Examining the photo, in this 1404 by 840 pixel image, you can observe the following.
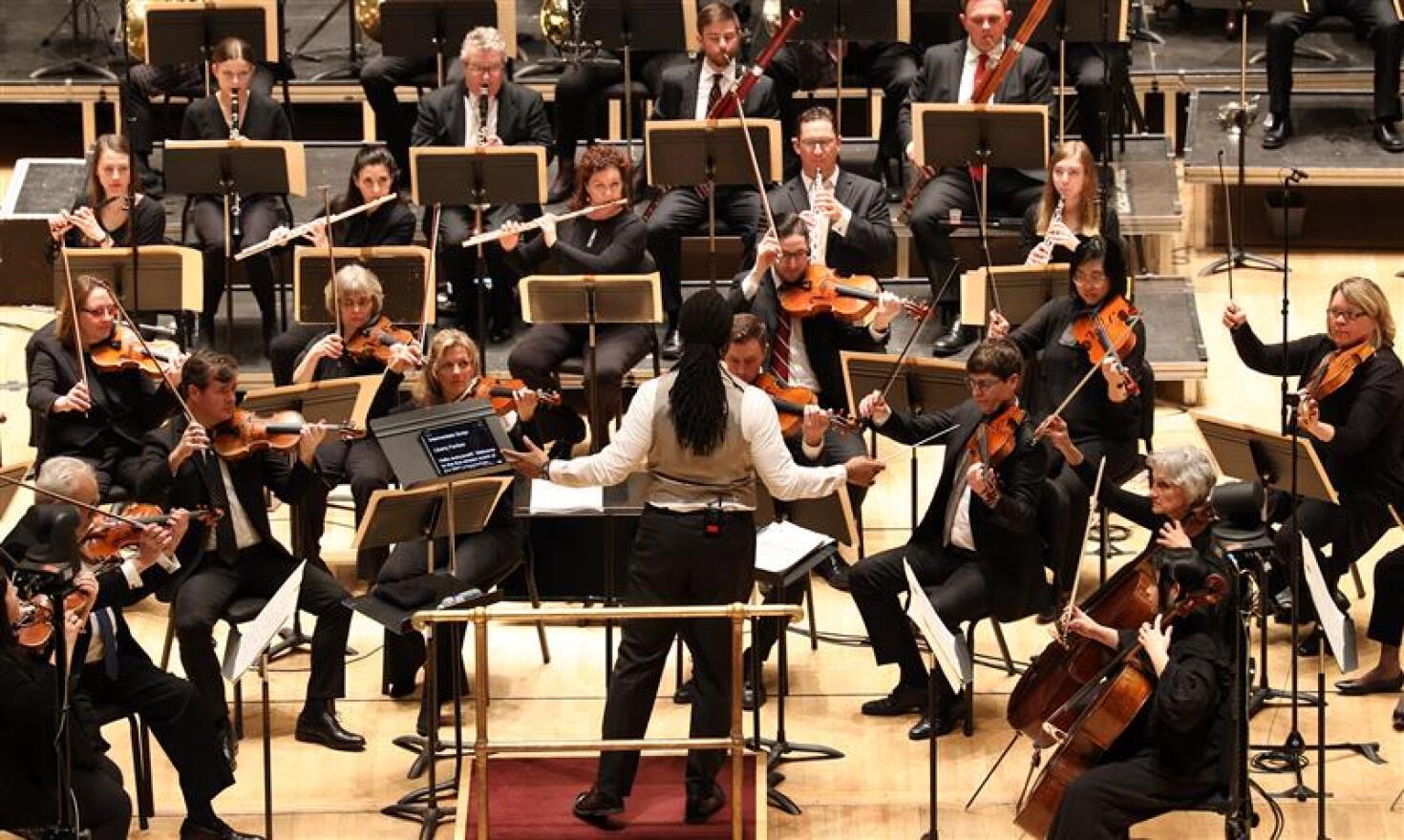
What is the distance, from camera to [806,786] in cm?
750

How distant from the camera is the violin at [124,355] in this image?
8.49 metres

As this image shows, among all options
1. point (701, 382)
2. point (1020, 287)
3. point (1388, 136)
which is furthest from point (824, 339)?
point (1388, 136)

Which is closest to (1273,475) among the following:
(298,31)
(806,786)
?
(806,786)

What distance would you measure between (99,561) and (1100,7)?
475 cm

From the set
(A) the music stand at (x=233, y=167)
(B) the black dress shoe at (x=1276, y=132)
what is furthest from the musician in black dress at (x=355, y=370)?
(B) the black dress shoe at (x=1276, y=132)

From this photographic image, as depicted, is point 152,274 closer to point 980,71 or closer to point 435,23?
point 435,23

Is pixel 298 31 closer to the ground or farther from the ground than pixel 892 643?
farther from the ground

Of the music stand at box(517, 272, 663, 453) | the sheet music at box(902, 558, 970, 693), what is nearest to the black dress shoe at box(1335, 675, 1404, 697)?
the sheet music at box(902, 558, 970, 693)

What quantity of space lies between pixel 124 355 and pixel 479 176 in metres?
1.39

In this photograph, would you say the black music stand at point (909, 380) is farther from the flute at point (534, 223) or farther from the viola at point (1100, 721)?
the flute at point (534, 223)

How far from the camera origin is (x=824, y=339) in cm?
873

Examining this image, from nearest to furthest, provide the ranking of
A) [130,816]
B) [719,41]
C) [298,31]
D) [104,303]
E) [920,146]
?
[130,816] → [104,303] → [920,146] → [719,41] → [298,31]

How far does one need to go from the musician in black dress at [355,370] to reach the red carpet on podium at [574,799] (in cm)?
128

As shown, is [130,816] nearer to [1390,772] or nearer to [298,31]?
[1390,772]
